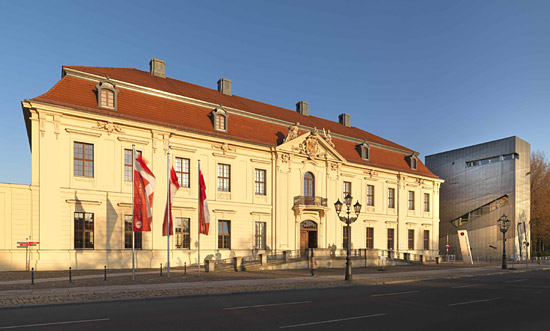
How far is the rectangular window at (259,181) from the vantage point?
34.0m

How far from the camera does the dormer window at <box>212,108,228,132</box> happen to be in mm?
31833

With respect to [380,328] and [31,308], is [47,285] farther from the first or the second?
[380,328]

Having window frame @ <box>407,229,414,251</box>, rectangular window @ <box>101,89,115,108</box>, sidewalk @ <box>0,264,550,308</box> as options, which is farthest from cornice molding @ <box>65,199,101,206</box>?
window frame @ <box>407,229,414,251</box>

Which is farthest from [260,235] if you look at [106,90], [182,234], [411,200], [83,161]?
[411,200]

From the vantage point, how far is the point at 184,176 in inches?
1192

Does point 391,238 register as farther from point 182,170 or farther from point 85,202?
point 85,202

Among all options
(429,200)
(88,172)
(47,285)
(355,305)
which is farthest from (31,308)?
(429,200)

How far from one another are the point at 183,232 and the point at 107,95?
11406 millimetres

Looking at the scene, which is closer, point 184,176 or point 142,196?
point 142,196

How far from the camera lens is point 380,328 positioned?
922cm

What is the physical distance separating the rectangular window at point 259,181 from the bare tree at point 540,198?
47.6 meters

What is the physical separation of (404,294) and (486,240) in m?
47.6

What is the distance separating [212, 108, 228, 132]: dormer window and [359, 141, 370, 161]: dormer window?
16467mm

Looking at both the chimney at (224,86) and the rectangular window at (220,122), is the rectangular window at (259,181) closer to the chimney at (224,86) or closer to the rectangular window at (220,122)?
the rectangular window at (220,122)
